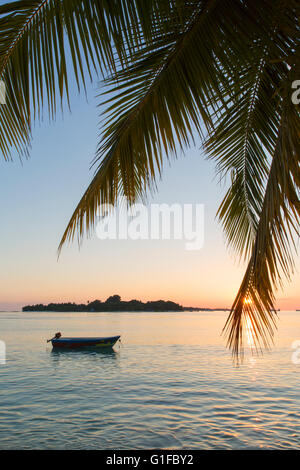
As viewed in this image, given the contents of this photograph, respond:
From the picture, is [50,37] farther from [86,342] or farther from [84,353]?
[84,353]

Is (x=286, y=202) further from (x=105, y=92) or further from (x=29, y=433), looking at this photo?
(x=29, y=433)

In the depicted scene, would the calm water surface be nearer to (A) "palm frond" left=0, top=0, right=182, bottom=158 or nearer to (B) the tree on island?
(B) the tree on island

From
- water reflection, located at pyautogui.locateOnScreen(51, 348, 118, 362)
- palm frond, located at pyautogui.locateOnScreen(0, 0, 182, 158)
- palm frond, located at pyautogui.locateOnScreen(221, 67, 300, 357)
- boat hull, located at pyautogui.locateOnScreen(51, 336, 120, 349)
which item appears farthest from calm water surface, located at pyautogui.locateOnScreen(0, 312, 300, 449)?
palm frond, located at pyautogui.locateOnScreen(0, 0, 182, 158)

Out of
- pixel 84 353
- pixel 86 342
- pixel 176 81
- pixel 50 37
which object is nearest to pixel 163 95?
pixel 176 81

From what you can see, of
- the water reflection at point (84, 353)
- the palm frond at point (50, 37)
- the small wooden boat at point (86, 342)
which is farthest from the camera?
the water reflection at point (84, 353)

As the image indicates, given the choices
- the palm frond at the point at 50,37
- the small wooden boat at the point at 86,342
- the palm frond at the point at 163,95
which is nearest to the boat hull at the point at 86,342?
the small wooden boat at the point at 86,342

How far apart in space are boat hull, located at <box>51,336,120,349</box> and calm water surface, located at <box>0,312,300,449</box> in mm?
1558

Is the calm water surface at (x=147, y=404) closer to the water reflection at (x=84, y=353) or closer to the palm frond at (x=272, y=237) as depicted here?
the water reflection at (x=84, y=353)

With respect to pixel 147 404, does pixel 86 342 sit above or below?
above

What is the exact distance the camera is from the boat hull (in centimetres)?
3512

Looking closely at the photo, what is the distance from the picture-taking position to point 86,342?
1395 inches

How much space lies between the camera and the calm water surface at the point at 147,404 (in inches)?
500

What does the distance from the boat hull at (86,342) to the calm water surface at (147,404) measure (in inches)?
61.3

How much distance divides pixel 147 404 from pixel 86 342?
60.0ft
